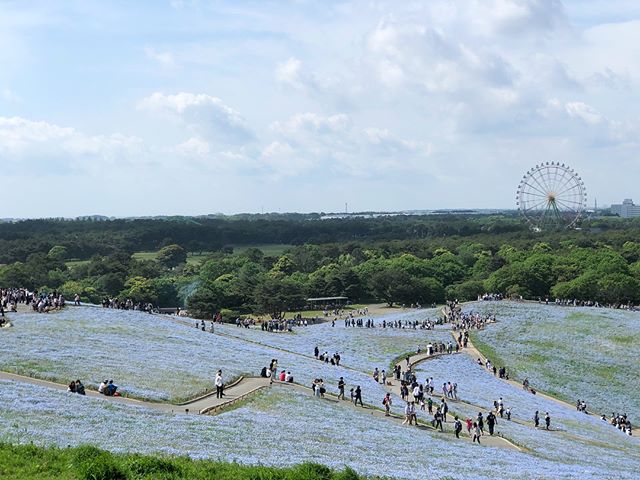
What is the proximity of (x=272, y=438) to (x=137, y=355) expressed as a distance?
59.5 feet

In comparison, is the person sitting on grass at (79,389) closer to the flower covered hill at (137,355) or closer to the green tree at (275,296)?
the flower covered hill at (137,355)

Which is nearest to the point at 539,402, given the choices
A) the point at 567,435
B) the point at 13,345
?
the point at 567,435

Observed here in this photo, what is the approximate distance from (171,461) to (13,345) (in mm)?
23958

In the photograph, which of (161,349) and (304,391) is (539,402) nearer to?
(304,391)

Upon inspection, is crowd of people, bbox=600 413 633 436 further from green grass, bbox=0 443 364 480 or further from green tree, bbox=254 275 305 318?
green tree, bbox=254 275 305 318

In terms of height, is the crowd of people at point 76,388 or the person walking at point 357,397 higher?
the crowd of people at point 76,388

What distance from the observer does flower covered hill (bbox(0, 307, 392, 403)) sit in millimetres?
36812

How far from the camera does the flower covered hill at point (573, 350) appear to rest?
57750 millimetres

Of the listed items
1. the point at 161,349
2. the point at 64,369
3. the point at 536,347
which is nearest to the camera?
the point at 64,369

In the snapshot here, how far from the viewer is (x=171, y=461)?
20766mm

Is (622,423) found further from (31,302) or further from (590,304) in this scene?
(590,304)

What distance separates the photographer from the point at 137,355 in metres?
43.8

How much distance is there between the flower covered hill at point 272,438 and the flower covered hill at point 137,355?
458 cm

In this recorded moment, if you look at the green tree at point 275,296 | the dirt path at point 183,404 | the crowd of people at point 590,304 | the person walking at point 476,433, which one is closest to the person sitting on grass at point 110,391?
the dirt path at point 183,404
